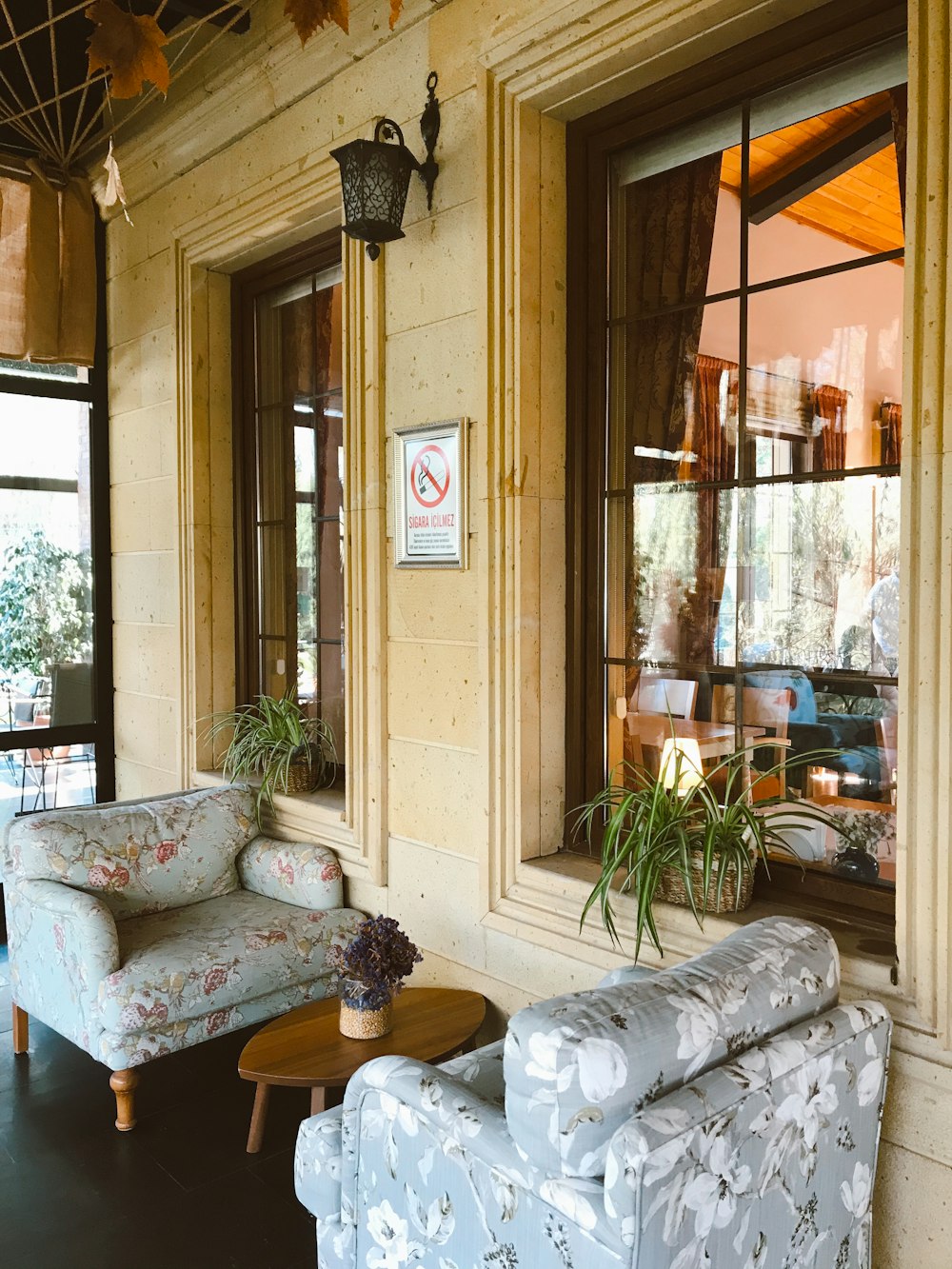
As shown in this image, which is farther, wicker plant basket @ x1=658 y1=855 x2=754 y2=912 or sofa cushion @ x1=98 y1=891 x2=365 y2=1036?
sofa cushion @ x1=98 y1=891 x2=365 y2=1036

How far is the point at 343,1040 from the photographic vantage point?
8.79 feet

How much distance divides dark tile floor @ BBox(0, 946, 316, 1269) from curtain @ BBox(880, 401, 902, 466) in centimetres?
230

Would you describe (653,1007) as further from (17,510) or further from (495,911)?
(17,510)

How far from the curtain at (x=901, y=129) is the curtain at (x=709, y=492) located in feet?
1.76

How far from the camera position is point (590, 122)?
112 inches

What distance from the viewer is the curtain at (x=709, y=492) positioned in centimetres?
259

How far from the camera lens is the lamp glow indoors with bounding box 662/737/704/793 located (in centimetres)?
265

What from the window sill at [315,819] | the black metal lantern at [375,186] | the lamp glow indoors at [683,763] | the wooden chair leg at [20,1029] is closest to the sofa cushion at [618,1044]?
the lamp glow indoors at [683,763]

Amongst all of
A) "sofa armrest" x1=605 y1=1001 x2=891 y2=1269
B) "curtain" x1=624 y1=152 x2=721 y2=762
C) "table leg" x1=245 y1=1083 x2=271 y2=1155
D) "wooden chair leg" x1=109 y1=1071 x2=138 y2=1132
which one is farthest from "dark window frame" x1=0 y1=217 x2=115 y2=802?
"sofa armrest" x1=605 y1=1001 x2=891 y2=1269

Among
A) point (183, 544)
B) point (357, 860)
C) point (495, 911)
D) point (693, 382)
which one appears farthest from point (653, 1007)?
point (183, 544)

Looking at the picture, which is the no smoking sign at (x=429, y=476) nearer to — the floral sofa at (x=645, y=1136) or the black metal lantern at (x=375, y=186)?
the black metal lantern at (x=375, y=186)

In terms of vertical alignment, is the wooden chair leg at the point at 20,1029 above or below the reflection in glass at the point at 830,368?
below

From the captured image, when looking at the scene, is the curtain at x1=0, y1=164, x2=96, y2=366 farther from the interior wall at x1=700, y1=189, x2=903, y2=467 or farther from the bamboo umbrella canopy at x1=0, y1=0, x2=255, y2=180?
the interior wall at x1=700, y1=189, x2=903, y2=467

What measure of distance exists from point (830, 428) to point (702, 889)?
1.13m
